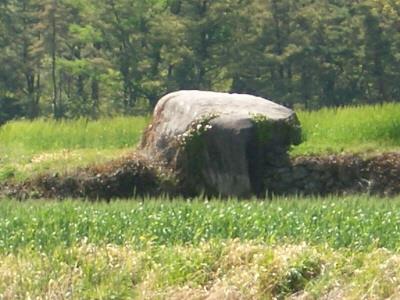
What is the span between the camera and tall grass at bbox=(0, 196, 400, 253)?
28.8 feet

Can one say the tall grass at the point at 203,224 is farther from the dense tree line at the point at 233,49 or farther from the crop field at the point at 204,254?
the dense tree line at the point at 233,49

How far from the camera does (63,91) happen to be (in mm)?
41469

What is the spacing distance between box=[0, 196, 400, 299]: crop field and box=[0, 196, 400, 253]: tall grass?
0.04ft

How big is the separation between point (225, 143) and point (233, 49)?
1735cm

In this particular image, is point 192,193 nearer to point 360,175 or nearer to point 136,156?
point 136,156

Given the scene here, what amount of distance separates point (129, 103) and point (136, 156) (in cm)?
1837

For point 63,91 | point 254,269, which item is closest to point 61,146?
point 254,269

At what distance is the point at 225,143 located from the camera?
14.5m

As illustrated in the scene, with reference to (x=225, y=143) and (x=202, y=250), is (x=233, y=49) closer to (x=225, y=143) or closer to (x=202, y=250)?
(x=225, y=143)

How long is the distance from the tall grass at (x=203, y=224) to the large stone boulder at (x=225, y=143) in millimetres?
3965

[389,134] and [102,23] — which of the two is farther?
[102,23]

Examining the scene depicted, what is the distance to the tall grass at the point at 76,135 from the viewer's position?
17641 millimetres

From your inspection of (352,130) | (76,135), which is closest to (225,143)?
(352,130)

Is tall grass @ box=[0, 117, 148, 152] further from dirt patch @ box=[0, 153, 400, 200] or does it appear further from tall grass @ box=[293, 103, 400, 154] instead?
tall grass @ box=[293, 103, 400, 154]
